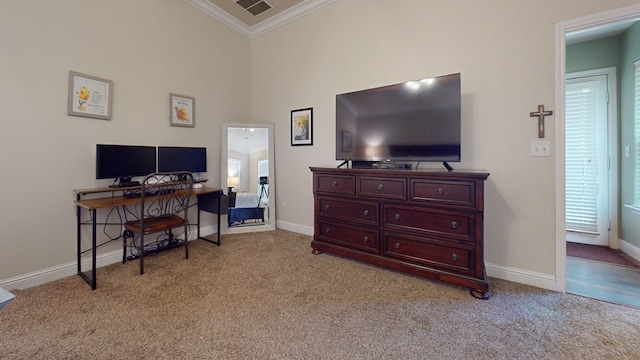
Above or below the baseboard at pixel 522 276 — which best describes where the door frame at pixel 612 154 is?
above

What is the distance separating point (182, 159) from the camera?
10.3 ft

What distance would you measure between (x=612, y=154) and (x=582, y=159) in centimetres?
25

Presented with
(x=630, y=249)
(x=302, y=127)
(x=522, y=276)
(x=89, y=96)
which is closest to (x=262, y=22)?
(x=302, y=127)

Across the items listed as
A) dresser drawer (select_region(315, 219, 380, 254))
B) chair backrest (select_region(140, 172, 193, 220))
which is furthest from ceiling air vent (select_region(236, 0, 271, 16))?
dresser drawer (select_region(315, 219, 380, 254))

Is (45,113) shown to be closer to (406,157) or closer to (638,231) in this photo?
(406,157)

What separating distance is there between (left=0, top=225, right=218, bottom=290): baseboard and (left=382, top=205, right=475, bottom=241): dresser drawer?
2.85 m

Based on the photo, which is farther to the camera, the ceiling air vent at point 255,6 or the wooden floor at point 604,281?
the ceiling air vent at point 255,6

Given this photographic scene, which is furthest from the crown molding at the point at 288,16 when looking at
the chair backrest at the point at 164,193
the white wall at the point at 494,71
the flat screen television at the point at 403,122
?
the chair backrest at the point at 164,193

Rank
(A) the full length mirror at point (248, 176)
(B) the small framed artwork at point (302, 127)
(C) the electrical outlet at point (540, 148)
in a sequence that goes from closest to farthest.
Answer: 1. (C) the electrical outlet at point (540, 148)
2. (B) the small framed artwork at point (302, 127)
3. (A) the full length mirror at point (248, 176)

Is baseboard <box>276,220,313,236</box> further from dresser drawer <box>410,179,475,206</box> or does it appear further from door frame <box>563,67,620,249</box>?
door frame <box>563,67,620,249</box>

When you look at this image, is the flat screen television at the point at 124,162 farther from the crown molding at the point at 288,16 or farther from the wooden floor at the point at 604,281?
the wooden floor at the point at 604,281

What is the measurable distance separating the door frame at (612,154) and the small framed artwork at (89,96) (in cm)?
561

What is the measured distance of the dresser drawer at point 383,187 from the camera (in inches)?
89.4

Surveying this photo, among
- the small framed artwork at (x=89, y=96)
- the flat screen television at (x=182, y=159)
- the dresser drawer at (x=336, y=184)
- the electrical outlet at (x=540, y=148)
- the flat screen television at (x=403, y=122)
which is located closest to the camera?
the electrical outlet at (x=540, y=148)
